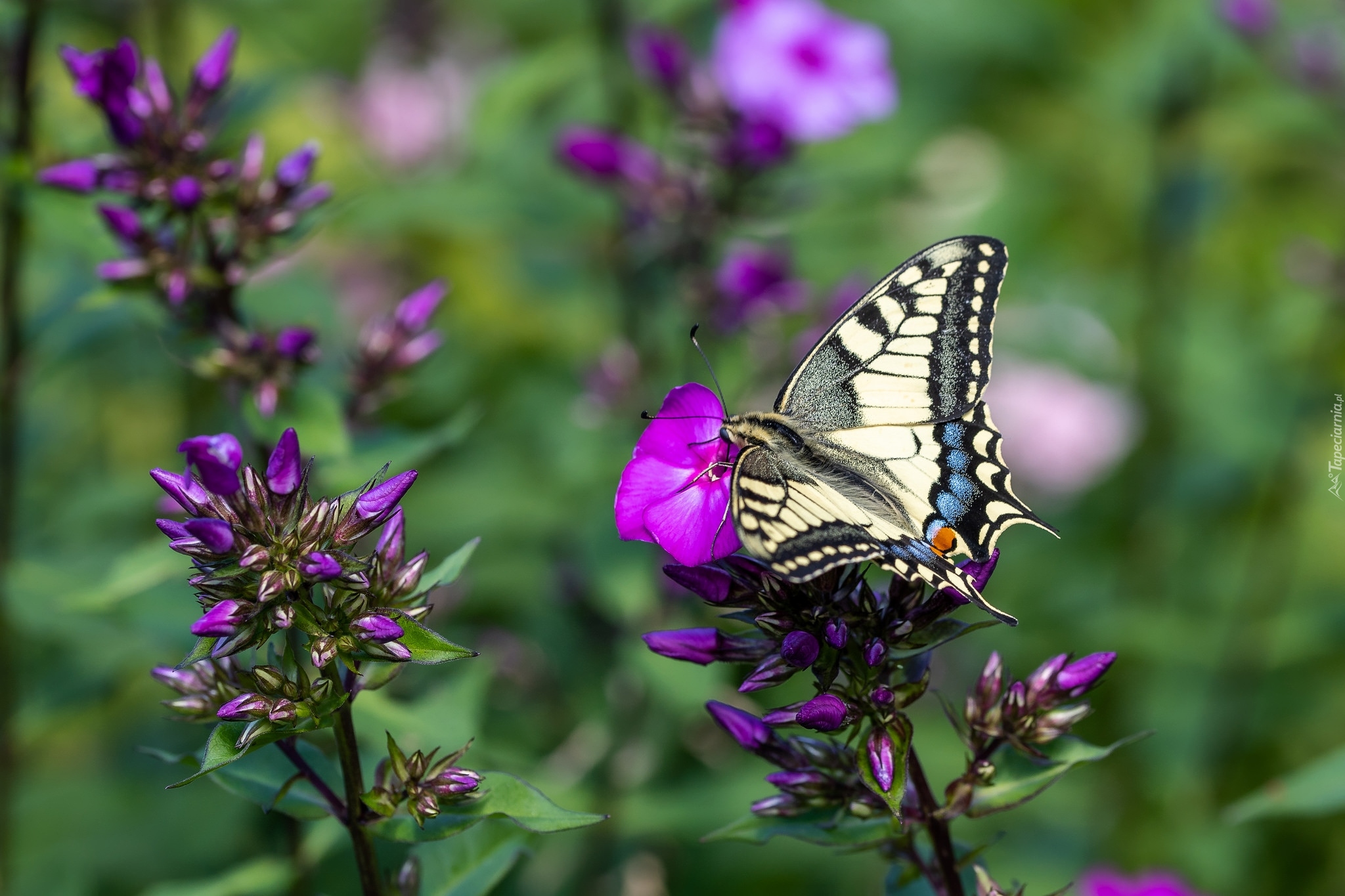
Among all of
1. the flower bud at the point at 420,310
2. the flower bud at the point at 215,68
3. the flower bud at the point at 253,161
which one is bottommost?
the flower bud at the point at 420,310

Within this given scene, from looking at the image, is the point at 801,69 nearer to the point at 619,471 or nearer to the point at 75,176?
the point at 619,471

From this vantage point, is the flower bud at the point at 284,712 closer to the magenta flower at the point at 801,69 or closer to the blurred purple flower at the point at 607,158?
the blurred purple flower at the point at 607,158

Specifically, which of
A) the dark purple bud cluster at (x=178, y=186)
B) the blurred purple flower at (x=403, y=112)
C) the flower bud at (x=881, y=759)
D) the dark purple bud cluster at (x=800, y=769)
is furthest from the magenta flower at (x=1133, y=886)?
the blurred purple flower at (x=403, y=112)

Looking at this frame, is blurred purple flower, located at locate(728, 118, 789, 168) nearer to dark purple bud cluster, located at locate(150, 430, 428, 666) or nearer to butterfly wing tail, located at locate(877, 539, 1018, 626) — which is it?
butterfly wing tail, located at locate(877, 539, 1018, 626)

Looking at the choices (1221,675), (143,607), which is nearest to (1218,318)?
(1221,675)

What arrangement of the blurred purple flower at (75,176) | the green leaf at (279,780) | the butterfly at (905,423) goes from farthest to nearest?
the blurred purple flower at (75,176), the butterfly at (905,423), the green leaf at (279,780)

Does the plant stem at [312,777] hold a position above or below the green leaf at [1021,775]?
above

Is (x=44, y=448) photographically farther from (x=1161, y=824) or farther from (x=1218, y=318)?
(x=1218, y=318)
